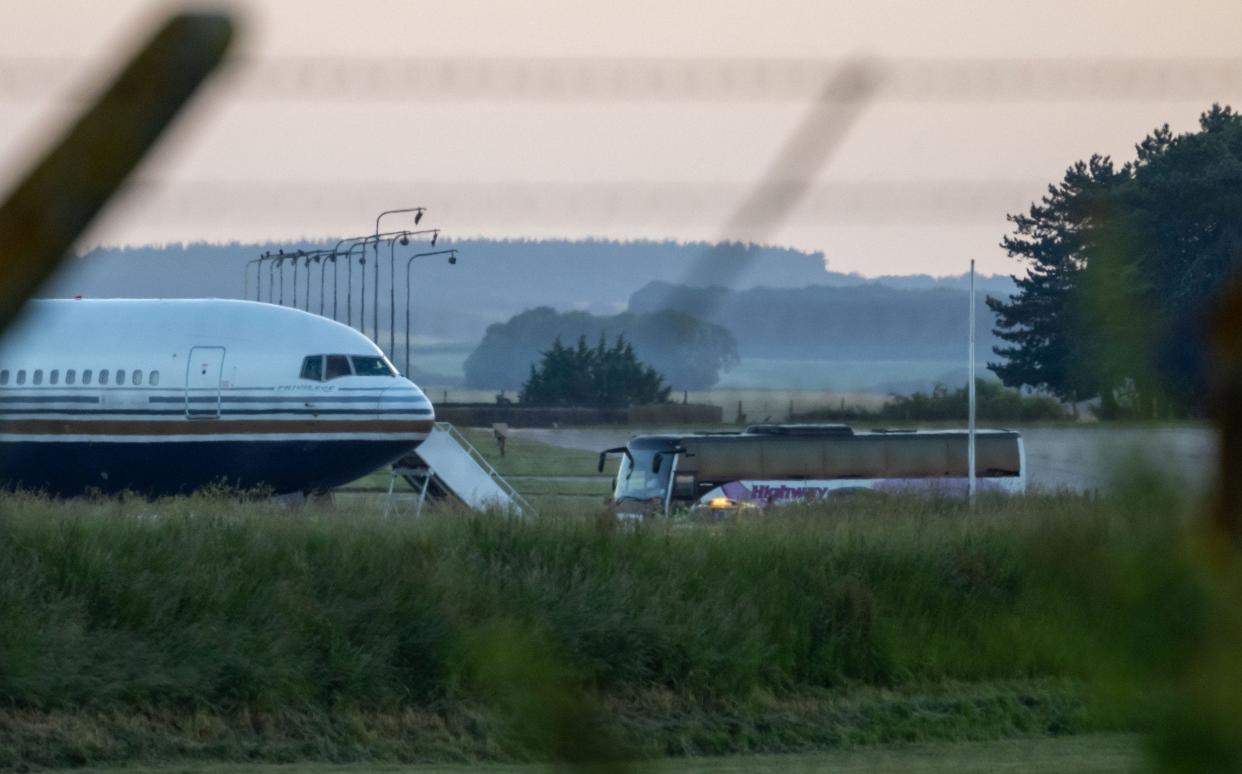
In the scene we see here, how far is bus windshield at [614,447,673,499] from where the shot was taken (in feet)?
95.0

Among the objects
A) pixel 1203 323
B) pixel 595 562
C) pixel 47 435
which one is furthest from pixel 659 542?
pixel 1203 323

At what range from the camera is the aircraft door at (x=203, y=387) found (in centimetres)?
2388

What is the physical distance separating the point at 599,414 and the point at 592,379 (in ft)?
0.49

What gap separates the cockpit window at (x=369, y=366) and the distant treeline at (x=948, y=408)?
21389 millimetres

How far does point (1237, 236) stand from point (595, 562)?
13.2 meters

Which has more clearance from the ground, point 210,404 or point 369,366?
point 369,366

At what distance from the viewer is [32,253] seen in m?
0.95

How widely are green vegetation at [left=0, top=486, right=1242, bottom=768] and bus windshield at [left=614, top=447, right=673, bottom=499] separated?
39.9 feet

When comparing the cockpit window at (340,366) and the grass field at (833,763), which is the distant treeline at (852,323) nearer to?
the grass field at (833,763)

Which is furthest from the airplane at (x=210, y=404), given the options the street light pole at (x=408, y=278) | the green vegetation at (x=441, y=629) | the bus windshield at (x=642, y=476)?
the street light pole at (x=408, y=278)

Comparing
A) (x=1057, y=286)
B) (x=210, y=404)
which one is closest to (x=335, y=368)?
(x=210, y=404)

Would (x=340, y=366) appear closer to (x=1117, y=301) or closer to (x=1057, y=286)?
(x=1057, y=286)

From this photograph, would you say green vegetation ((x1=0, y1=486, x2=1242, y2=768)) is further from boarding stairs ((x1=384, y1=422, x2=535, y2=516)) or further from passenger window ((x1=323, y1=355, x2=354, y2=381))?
boarding stairs ((x1=384, y1=422, x2=535, y2=516))

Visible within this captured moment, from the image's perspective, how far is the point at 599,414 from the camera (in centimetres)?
293
